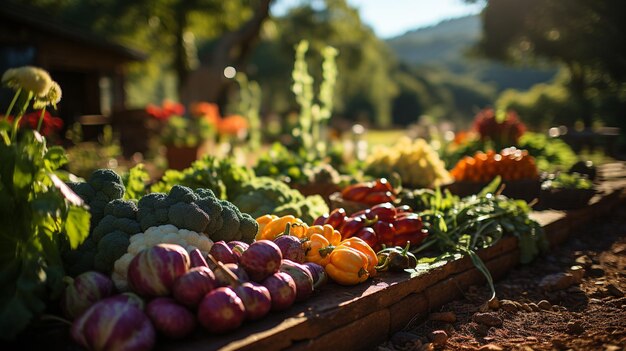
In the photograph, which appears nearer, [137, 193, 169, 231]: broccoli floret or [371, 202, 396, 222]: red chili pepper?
[137, 193, 169, 231]: broccoli floret

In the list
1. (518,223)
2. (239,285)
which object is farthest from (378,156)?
(239,285)

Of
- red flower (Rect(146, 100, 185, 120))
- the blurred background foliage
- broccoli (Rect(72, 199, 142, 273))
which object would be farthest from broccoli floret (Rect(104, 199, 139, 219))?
the blurred background foliage

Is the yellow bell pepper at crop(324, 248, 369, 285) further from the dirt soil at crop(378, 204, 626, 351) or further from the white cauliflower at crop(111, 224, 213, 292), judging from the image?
the white cauliflower at crop(111, 224, 213, 292)

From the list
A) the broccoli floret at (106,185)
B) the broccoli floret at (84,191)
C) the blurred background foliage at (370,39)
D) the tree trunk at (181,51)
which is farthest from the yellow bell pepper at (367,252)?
the tree trunk at (181,51)

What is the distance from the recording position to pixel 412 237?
12.4 feet

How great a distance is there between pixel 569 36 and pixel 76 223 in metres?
20.4

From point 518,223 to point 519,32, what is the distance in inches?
901

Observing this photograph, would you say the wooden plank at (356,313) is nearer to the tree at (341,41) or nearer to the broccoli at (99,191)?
the broccoli at (99,191)

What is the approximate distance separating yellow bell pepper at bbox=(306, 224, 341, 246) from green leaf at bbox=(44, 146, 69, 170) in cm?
142

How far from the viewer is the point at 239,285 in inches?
99.7

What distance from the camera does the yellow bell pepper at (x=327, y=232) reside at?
3.40m

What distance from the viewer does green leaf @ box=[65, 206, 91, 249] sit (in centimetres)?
232

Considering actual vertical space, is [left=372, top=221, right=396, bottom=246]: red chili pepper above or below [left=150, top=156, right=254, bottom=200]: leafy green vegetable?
below

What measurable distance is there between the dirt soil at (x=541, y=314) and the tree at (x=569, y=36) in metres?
12.7
